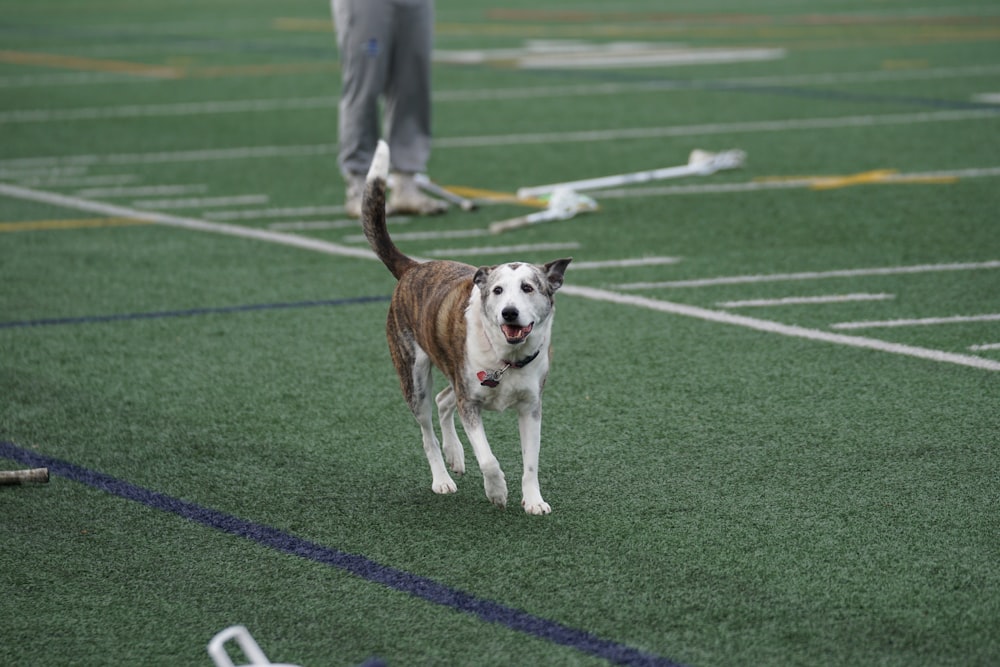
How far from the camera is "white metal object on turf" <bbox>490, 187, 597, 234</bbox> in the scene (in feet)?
32.4

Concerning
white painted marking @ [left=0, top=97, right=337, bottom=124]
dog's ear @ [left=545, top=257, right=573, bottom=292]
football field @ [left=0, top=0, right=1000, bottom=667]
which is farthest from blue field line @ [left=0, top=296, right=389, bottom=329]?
white painted marking @ [left=0, top=97, right=337, bottom=124]

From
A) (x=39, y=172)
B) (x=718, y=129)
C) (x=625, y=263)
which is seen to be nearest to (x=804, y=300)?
(x=625, y=263)

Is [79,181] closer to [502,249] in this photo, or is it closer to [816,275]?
[502,249]

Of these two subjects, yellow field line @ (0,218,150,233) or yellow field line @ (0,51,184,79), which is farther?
yellow field line @ (0,51,184,79)

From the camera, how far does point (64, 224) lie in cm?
1047

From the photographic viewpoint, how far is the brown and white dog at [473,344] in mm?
4762

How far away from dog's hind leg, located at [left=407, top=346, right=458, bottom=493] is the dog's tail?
0.40 metres

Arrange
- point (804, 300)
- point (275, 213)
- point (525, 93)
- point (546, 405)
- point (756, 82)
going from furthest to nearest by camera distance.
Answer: point (756, 82), point (525, 93), point (275, 213), point (804, 300), point (546, 405)

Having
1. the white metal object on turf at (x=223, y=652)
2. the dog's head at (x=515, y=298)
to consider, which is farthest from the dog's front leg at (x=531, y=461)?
the white metal object on turf at (x=223, y=652)

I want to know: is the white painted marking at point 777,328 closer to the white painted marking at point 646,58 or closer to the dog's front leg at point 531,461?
the dog's front leg at point 531,461

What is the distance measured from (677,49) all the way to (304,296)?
13.9m

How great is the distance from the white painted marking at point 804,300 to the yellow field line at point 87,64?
12.9 meters

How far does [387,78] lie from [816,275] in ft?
11.8

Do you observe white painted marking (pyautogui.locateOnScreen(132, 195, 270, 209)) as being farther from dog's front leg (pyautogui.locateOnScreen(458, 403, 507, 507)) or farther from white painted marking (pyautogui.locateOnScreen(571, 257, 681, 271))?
dog's front leg (pyautogui.locateOnScreen(458, 403, 507, 507))
